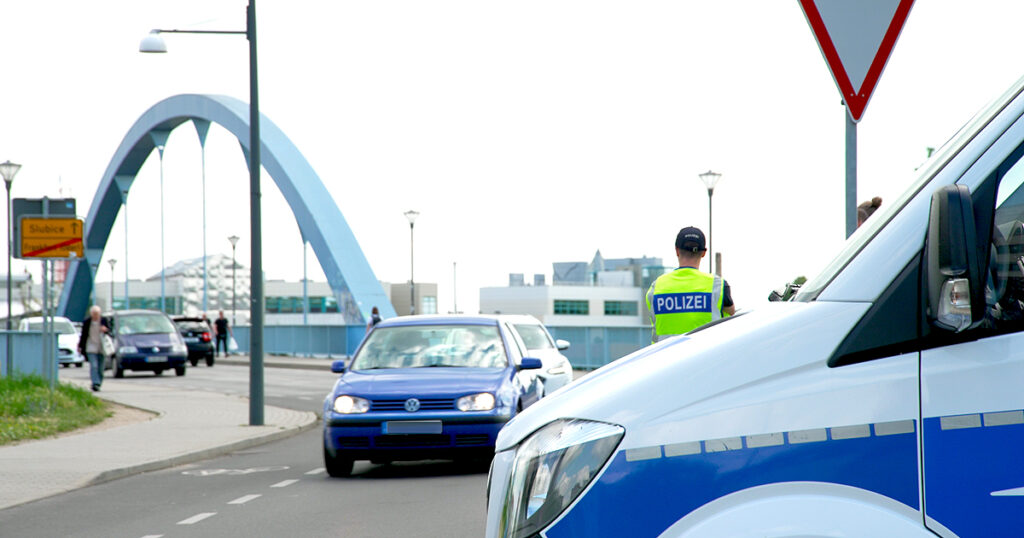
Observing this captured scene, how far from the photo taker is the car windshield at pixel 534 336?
563 inches

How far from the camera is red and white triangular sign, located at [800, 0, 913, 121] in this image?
14.4ft

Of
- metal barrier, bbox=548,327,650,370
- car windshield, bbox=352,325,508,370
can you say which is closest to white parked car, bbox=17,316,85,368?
metal barrier, bbox=548,327,650,370

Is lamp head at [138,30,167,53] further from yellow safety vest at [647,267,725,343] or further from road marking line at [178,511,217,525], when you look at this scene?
yellow safety vest at [647,267,725,343]

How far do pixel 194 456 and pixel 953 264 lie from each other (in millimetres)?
11281

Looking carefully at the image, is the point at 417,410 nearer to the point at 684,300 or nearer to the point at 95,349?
the point at 684,300

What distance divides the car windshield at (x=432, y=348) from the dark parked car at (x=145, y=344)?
70.1 ft

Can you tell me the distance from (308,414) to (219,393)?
624cm

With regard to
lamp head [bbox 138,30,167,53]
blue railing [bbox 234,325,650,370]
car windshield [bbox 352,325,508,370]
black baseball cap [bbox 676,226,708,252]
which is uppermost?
lamp head [bbox 138,30,167,53]

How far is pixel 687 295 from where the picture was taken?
696cm

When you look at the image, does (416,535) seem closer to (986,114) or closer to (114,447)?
(986,114)

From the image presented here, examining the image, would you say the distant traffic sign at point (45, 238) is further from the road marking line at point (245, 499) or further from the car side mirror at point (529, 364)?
the road marking line at point (245, 499)

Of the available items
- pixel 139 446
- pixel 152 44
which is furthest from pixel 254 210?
pixel 139 446

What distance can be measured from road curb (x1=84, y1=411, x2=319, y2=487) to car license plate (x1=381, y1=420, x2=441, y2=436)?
107 inches

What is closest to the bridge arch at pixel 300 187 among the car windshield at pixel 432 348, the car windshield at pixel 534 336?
the car windshield at pixel 534 336
